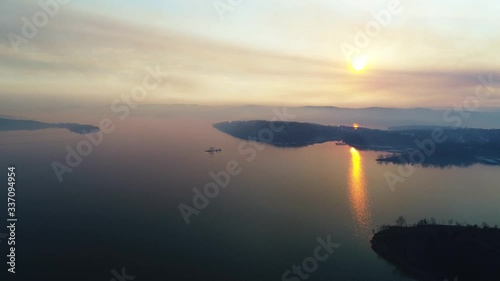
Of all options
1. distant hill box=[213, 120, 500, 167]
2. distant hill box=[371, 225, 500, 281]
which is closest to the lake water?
distant hill box=[371, 225, 500, 281]

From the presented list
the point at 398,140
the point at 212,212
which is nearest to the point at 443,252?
the point at 212,212

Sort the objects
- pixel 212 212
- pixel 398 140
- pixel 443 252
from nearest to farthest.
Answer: pixel 443 252, pixel 212 212, pixel 398 140

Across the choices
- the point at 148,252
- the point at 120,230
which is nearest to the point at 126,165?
the point at 120,230

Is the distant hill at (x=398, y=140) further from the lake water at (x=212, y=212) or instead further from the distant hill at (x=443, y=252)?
the distant hill at (x=443, y=252)

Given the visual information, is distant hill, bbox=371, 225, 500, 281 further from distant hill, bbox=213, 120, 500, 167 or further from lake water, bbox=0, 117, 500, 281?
distant hill, bbox=213, 120, 500, 167

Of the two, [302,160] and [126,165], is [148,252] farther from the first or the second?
[302,160]

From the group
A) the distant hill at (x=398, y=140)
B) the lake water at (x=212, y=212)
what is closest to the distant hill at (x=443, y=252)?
the lake water at (x=212, y=212)

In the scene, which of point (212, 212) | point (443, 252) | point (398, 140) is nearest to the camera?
point (443, 252)

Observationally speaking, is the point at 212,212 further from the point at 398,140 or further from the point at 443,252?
the point at 398,140
